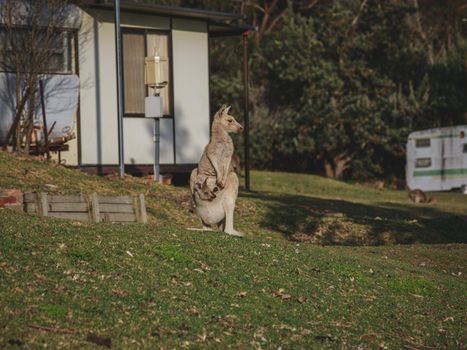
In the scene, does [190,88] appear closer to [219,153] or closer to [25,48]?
[25,48]

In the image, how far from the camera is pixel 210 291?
37.1ft

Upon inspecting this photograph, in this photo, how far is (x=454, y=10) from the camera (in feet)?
153

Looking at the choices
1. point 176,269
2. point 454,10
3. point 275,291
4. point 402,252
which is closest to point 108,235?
point 176,269

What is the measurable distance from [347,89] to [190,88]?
14.8m

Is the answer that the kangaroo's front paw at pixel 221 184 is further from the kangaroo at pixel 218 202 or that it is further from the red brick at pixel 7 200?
the red brick at pixel 7 200

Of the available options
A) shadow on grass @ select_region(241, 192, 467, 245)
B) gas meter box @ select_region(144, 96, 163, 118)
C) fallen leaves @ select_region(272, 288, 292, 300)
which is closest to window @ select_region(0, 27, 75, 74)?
gas meter box @ select_region(144, 96, 163, 118)

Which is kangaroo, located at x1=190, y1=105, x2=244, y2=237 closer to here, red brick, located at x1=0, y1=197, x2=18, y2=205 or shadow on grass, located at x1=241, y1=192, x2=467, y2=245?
red brick, located at x1=0, y1=197, x2=18, y2=205

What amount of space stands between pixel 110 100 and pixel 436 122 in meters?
17.7

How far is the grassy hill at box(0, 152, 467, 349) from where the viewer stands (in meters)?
9.49

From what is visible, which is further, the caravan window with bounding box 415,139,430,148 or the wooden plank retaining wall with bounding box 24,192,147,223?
the caravan window with bounding box 415,139,430,148

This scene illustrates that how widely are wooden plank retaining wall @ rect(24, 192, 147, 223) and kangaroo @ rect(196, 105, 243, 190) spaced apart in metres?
1.72

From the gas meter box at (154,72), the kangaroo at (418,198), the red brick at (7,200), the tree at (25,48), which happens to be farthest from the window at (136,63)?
the red brick at (7,200)

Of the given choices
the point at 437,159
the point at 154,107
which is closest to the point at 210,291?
the point at 154,107

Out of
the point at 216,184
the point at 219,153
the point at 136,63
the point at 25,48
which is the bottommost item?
the point at 216,184
